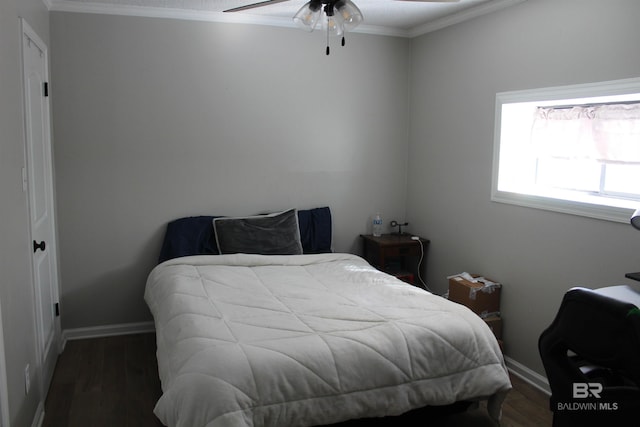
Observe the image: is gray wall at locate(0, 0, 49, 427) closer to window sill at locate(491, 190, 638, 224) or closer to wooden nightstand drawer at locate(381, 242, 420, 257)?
wooden nightstand drawer at locate(381, 242, 420, 257)

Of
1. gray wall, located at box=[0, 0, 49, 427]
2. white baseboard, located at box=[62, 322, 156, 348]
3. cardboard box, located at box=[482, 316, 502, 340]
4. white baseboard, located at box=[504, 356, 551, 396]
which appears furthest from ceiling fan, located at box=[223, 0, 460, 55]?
white baseboard, located at box=[62, 322, 156, 348]

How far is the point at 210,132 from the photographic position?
4195 millimetres

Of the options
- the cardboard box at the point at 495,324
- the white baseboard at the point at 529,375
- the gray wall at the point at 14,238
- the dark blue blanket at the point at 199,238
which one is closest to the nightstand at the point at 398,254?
the dark blue blanket at the point at 199,238

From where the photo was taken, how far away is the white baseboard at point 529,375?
329 centimetres

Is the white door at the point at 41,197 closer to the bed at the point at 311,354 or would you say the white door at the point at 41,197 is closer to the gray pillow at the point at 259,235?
the bed at the point at 311,354

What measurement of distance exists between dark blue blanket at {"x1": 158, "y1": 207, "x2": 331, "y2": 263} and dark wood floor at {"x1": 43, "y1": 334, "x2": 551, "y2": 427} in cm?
76

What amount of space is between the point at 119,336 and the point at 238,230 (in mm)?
1260

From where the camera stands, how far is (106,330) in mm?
4098

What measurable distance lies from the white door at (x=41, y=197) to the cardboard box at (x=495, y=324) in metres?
2.84

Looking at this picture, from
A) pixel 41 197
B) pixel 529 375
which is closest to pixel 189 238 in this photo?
pixel 41 197

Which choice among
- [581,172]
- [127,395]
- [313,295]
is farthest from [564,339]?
[127,395]

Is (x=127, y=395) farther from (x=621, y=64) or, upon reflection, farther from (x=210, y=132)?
(x=621, y=64)

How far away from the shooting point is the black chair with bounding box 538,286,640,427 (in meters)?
1.47

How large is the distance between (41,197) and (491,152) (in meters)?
3.06
